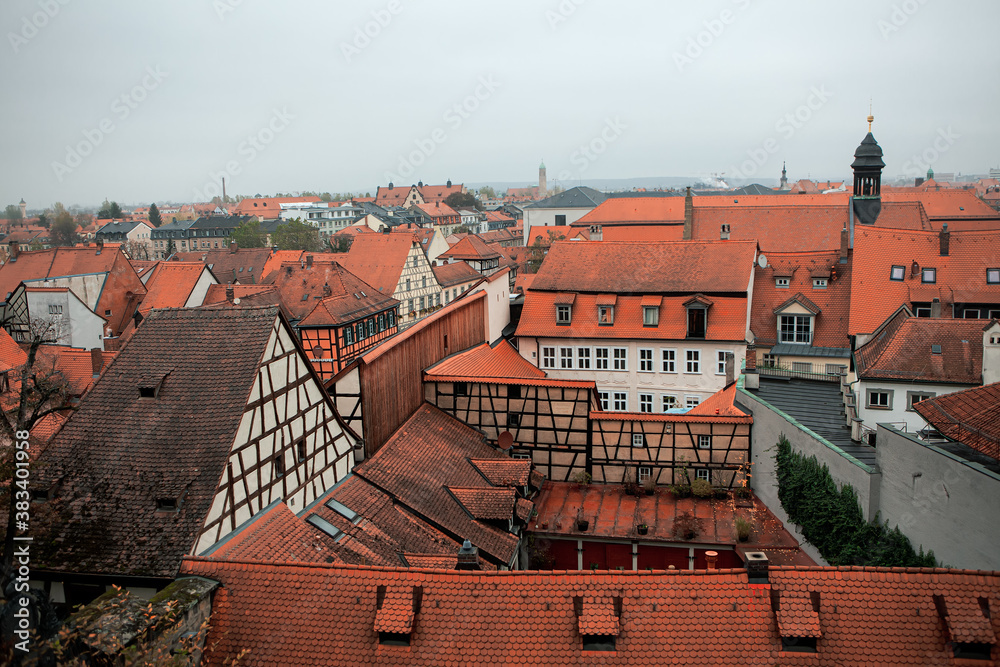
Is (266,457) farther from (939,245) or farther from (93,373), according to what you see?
(939,245)

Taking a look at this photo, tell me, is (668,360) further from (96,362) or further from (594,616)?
(96,362)

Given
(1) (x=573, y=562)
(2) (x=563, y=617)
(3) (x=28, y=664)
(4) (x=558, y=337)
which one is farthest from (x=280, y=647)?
(4) (x=558, y=337)

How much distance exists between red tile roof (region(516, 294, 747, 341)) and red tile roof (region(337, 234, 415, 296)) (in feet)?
57.0

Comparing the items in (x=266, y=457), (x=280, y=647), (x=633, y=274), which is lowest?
(x=280, y=647)

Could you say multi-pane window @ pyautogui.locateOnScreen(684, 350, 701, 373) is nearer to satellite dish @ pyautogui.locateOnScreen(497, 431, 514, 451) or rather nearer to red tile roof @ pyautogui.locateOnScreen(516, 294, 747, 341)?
red tile roof @ pyautogui.locateOnScreen(516, 294, 747, 341)

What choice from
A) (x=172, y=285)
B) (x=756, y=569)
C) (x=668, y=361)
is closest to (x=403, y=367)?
(x=756, y=569)

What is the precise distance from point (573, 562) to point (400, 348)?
7.66 meters

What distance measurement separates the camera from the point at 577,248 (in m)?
35.3

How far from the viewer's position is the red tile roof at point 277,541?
13055 mm

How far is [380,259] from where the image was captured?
50.4 metres

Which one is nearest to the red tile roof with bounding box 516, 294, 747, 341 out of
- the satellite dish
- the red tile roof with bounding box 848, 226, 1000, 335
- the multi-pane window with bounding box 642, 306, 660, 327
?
the multi-pane window with bounding box 642, 306, 660, 327

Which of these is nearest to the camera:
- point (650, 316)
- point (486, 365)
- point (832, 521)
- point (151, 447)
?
point (151, 447)

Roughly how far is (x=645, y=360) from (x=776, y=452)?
11.2 meters

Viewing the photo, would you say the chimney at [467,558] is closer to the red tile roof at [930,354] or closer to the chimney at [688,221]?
the red tile roof at [930,354]
